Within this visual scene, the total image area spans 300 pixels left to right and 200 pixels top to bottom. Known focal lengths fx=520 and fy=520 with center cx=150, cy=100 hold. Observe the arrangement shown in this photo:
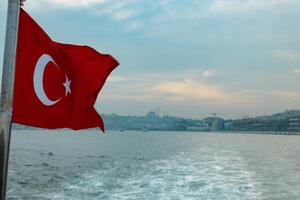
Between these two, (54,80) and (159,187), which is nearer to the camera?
(54,80)

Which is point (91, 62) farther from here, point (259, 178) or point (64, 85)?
point (259, 178)

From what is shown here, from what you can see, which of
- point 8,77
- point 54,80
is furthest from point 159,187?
point 8,77

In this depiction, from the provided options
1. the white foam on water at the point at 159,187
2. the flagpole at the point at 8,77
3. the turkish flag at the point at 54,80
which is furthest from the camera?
the white foam on water at the point at 159,187

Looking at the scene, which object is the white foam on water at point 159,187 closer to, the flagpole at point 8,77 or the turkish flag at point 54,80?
the turkish flag at point 54,80

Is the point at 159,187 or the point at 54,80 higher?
the point at 54,80

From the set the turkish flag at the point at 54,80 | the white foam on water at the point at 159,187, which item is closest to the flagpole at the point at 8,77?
the turkish flag at the point at 54,80

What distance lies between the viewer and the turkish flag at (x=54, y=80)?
6.21m

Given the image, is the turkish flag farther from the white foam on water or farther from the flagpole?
the white foam on water

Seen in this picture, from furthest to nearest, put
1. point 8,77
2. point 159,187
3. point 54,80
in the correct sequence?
point 159,187, point 54,80, point 8,77

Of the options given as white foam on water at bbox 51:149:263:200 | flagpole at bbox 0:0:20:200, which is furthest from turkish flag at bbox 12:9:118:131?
white foam on water at bbox 51:149:263:200

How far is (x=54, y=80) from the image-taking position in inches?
254

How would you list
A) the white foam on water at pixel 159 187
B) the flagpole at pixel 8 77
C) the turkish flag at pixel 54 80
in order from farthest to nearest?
the white foam on water at pixel 159 187 < the turkish flag at pixel 54 80 < the flagpole at pixel 8 77

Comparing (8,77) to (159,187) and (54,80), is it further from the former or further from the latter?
(159,187)

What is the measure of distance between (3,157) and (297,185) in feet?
105
